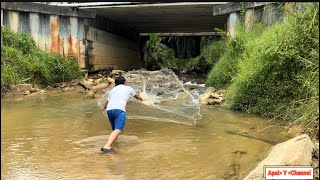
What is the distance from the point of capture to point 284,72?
29.6 ft

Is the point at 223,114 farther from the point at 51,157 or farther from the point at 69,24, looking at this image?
the point at 69,24

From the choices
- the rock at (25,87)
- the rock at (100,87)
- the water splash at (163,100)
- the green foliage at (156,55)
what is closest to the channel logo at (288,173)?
the water splash at (163,100)

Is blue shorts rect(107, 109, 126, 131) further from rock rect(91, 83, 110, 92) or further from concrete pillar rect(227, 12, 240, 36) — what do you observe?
concrete pillar rect(227, 12, 240, 36)

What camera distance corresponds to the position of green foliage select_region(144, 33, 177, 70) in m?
32.2

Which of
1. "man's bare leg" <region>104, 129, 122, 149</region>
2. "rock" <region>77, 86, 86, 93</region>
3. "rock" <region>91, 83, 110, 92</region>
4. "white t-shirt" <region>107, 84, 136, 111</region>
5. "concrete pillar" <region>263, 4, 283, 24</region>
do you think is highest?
"concrete pillar" <region>263, 4, 283, 24</region>

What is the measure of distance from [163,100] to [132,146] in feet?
18.0

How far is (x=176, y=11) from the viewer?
63.4 feet

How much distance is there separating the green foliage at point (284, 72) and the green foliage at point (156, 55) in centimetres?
2081

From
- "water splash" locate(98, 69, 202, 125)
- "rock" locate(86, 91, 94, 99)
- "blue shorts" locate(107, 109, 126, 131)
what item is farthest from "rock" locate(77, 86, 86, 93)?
"blue shorts" locate(107, 109, 126, 131)

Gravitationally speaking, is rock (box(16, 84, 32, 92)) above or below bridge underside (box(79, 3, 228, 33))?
below

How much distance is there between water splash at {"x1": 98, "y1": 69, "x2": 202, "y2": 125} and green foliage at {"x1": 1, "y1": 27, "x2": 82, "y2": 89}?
9.20 ft

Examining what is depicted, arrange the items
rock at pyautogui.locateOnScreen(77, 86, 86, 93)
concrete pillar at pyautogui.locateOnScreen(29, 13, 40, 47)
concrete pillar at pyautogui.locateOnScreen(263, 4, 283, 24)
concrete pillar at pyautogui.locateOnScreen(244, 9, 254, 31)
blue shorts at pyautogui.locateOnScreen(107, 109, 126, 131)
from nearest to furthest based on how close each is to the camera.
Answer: blue shorts at pyautogui.locateOnScreen(107, 109, 126, 131)
concrete pillar at pyautogui.locateOnScreen(263, 4, 283, 24)
concrete pillar at pyautogui.locateOnScreen(244, 9, 254, 31)
rock at pyautogui.locateOnScreen(77, 86, 86, 93)
concrete pillar at pyautogui.locateOnScreen(29, 13, 40, 47)

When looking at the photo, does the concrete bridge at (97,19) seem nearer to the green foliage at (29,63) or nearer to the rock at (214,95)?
the green foliage at (29,63)

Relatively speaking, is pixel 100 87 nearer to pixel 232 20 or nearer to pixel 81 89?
pixel 81 89
